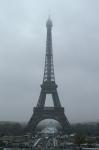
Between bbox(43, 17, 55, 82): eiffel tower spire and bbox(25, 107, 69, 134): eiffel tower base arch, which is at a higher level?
bbox(43, 17, 55, 82): eiffel tower spire

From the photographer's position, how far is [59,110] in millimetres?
52312

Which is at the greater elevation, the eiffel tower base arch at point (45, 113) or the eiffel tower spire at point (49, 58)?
the eiffel tower spire at point (49, 58)

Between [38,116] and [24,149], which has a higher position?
[38,116]

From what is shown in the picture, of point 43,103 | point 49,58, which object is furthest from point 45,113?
point 49,58

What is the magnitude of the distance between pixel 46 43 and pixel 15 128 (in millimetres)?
13557

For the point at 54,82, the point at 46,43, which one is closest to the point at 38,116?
the point at 54,82

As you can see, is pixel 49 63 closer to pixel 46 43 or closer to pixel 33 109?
pixel 46 43

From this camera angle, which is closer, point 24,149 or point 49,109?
point 24,149

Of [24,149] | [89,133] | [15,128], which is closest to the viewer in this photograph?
[24,149]

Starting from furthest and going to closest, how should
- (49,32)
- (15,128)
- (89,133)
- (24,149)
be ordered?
(15,128) → (89,133) → (49,32) → (24,149)

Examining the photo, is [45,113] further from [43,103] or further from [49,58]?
[49,58]

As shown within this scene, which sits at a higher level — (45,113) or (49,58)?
(49,58)

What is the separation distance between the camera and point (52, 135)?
52250 millimetres

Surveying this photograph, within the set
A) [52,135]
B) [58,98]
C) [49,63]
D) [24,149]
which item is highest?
[49,63]
